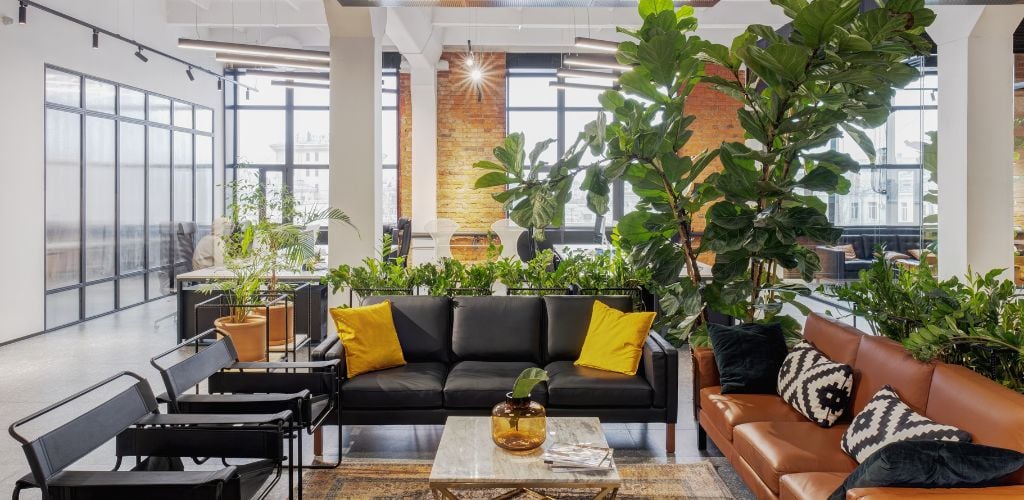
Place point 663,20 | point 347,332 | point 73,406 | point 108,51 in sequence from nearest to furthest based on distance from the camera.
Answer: point 663,20 < point 347,332 < point 73,406 < point 108,51

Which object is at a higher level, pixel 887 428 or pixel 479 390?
pixel 887 428

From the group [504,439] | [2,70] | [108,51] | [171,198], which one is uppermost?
[108,51]

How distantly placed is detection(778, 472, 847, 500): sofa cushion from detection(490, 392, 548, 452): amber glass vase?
97 centimetres

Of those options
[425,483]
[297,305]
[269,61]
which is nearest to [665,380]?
[425,483]

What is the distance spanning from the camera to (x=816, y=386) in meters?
3.43

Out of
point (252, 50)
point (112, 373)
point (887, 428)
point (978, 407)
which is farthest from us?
point (252, 50)

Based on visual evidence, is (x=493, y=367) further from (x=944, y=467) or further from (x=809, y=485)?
(x=944, y=467)

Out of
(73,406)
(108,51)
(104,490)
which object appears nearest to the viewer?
(104,490)

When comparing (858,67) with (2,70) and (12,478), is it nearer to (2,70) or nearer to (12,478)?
(12,478)

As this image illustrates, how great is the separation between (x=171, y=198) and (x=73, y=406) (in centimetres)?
629

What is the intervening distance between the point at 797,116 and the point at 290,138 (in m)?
10.8

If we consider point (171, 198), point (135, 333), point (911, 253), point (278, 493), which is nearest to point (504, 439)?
point (278, 493)

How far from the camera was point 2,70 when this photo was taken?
23.4 ft

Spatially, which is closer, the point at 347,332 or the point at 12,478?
the point at 12,478
